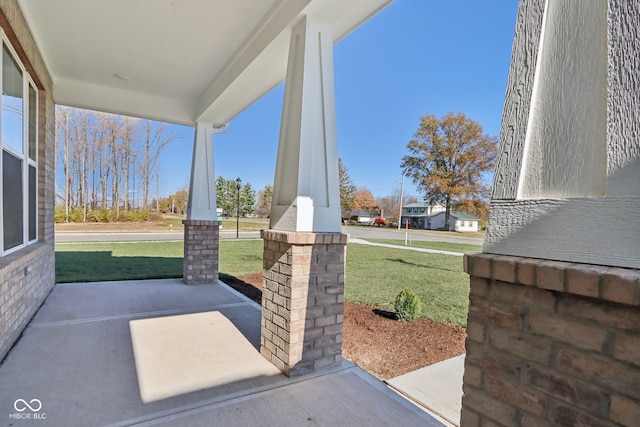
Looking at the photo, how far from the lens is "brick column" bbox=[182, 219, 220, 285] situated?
6160 millimetres

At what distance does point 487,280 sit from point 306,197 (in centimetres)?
181

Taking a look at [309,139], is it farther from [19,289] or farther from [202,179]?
[202,179]

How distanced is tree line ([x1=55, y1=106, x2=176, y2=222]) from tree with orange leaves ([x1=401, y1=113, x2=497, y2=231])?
2355 cm

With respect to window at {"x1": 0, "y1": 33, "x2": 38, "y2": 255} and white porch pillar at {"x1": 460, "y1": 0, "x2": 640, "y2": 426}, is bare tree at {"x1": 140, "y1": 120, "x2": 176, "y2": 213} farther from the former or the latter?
white porch pillar at {"x1": 460, "y1": 0, "x2": 640, "y2": 426}

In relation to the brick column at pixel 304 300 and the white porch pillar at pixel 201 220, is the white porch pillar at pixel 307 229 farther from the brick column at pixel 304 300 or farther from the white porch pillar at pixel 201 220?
the white porch pillar at pixel 201 220

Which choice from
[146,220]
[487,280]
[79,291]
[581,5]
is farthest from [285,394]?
[146,220]

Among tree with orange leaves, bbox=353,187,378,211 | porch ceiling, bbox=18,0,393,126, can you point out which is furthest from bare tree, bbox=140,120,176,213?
tree with orange leaves, bbox=353,187,378,211

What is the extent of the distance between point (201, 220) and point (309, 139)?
4104 mm

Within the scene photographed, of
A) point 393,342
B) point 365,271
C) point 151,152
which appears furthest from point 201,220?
point 151,152

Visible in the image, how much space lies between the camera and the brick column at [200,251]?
6160 mm

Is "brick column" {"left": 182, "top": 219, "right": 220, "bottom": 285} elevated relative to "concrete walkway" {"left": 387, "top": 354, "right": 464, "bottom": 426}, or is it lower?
elevated

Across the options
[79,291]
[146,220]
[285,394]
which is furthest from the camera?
[146,220]

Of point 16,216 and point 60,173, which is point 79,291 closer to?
point 16,216

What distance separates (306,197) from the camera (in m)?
2.85
